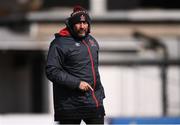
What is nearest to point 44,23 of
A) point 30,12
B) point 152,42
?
point 30,12

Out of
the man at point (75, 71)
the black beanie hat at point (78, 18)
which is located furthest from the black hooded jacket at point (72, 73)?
the black beanie hat at point (78, 18)

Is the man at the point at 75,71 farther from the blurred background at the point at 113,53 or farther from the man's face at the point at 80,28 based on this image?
the blurred background at the point at 113,53

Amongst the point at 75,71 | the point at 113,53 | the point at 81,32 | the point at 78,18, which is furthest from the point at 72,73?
the point at 113,53

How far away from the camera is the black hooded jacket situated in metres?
7.63

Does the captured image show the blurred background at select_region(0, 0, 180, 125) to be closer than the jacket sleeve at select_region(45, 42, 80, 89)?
No

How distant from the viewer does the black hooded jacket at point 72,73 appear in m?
7.63

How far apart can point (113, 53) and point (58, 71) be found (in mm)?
14736

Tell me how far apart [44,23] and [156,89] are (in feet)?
11.4

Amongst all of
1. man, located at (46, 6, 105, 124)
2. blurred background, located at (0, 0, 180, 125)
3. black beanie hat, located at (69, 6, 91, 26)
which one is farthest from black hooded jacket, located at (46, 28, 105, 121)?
blurred background, located at (0, 0, 180, 125)

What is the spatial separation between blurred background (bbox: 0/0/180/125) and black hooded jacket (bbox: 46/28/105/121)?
13195 mm

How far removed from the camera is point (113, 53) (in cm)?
2231

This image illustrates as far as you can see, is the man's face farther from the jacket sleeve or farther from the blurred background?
the blurred background

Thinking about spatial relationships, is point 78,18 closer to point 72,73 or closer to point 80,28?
point 80,28

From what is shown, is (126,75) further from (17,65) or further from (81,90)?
(81,90)
